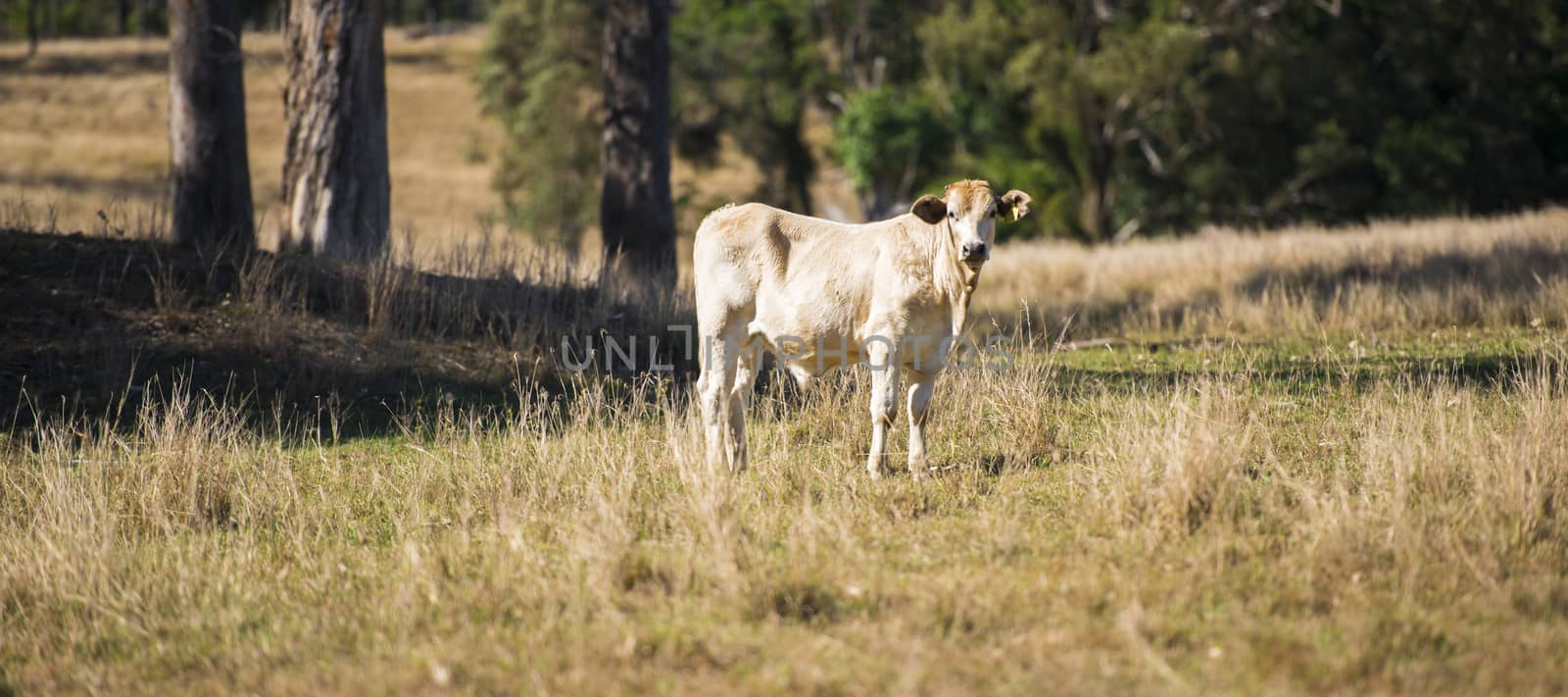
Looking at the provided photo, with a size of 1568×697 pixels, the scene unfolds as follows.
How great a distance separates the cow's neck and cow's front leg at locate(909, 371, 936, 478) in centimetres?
44

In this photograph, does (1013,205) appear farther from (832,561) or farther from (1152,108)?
(1152,108)

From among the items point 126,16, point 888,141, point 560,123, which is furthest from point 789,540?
point 126,16

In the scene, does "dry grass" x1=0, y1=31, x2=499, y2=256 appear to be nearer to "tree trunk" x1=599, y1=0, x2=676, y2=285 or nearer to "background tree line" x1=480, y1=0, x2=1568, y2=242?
"background tree line" x1=480, y1=0, x2=1568, y2=242

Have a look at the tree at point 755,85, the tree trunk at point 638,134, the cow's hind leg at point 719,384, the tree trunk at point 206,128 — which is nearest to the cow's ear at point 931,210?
the cow's hind leg at point 719,384

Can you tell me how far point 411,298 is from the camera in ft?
42.1

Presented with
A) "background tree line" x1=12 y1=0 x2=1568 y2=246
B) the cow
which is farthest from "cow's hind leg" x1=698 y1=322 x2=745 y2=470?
"background tree line" x1=12 y1=0 x2=1568 y2=246

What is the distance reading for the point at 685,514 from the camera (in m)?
7.16

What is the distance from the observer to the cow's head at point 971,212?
7405mm

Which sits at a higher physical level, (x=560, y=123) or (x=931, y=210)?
(x=560, y=123)

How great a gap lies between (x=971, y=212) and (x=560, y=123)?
29.9 metres

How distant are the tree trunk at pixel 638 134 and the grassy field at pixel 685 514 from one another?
9.35 ft

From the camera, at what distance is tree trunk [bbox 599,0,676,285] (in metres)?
16.8

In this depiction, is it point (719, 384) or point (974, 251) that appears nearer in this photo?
point (974, 251)

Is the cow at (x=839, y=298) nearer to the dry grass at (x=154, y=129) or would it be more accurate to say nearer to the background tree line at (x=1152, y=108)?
the dry grass at (x=154, y=129)
